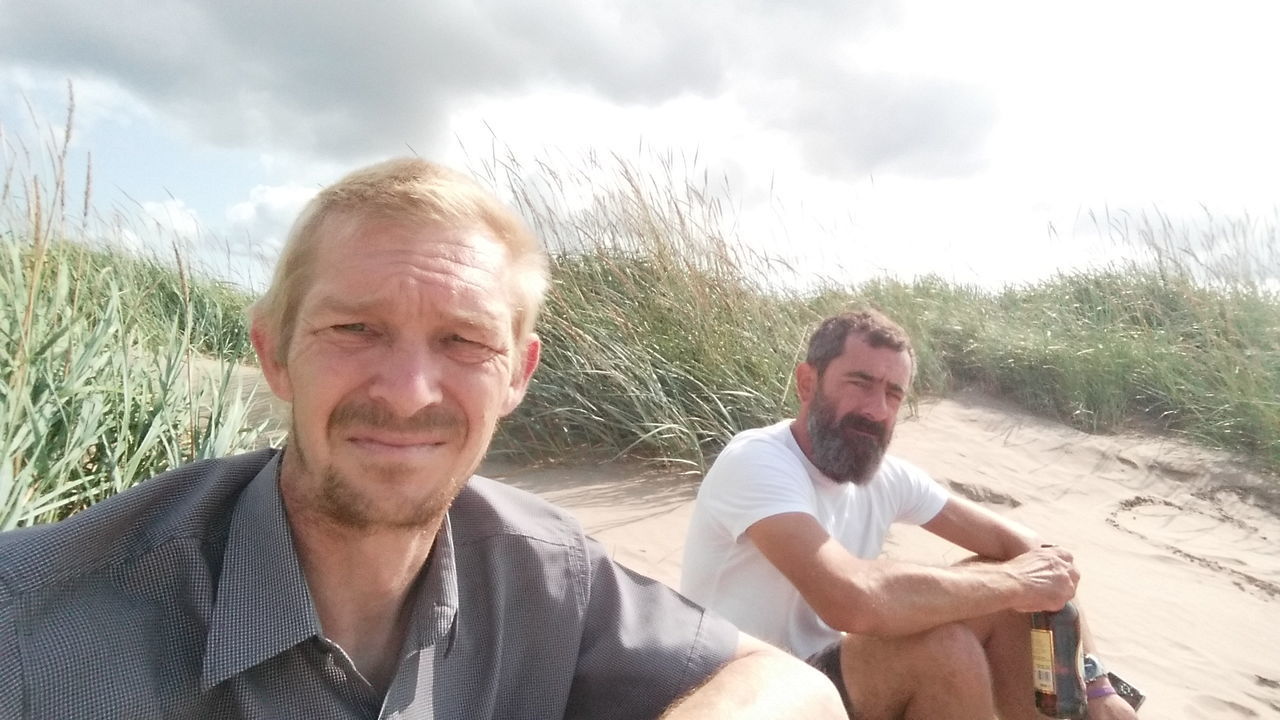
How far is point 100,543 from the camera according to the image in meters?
1.05

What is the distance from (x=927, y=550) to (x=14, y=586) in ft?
13.0

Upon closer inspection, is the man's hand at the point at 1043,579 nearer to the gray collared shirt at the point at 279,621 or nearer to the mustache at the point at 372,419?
the gray collared shirt at the point at 279,621

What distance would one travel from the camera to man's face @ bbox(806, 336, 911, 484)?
2.73m

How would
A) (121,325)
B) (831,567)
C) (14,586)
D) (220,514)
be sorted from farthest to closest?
1. (121,325)
2. (831,567)
3. (220,514)
4. (14,586)

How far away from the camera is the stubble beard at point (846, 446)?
273 centimetres

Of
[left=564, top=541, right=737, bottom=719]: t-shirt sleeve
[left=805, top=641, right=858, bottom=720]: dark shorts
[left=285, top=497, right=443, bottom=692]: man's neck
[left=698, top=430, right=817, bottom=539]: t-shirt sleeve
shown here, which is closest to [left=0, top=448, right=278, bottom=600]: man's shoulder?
[left=285, top=497, right=443, bottom=692]: man's neck

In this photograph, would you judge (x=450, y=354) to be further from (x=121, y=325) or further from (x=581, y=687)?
(x=121, y=325)

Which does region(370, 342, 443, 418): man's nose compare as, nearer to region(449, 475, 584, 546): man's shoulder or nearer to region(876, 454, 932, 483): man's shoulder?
region(449, 475, 584, 546): man's shoulder

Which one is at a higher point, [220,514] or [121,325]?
[121,325]

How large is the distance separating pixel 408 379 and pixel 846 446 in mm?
1857

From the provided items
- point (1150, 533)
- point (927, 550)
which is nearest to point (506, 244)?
point (927, 550)

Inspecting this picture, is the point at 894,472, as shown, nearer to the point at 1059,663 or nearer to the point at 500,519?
the point at 1059,663

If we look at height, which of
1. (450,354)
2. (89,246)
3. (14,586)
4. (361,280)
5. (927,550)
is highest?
(89,246)

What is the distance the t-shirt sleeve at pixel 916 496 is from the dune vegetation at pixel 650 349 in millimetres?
1759
